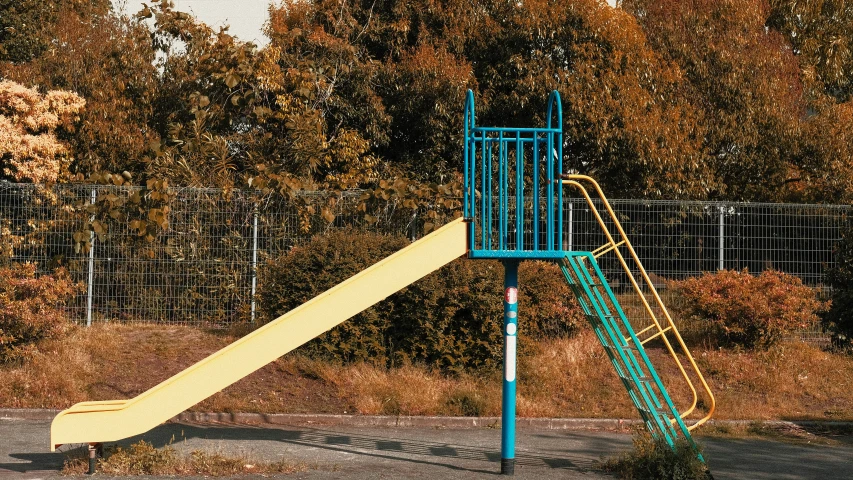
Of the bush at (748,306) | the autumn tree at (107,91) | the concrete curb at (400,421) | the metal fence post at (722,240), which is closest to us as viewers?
the concrete curb at (400,421)

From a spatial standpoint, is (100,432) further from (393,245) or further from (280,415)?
(393,245)

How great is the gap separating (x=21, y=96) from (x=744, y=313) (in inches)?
482

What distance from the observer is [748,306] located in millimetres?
13391

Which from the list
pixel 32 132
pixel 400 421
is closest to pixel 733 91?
pixel 400 421

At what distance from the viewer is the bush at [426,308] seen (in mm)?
13055

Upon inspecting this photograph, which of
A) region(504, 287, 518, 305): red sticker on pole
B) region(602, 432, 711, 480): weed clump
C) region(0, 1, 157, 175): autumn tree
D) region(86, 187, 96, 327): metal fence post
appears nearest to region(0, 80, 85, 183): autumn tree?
region(0, 1, 157, 175): autumn tree

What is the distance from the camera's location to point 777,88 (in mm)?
20188

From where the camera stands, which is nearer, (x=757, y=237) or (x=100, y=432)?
(x=100, y=432)

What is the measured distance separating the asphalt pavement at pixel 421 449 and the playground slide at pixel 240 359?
1.95 ft

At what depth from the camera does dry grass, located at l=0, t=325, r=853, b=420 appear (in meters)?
11.9

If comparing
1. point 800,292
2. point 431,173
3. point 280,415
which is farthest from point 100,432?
point 431,173

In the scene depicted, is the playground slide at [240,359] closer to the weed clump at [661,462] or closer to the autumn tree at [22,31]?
Answer: the weed clump at [661,462]

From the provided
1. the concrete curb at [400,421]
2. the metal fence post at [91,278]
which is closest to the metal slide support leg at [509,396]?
the concrete curb at [400,421]

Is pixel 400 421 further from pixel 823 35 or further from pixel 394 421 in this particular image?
pixel 823 35
